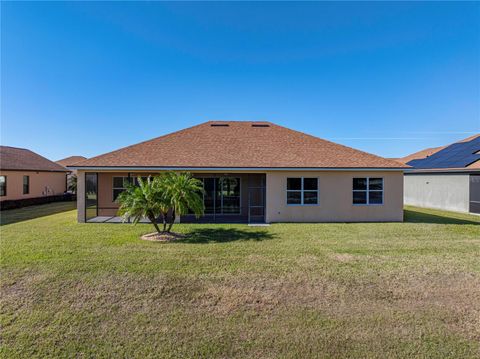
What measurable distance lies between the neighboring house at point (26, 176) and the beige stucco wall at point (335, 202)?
18.4 meters

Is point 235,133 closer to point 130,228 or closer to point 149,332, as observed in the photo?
point 130,228

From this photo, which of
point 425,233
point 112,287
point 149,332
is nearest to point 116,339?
point 149,332

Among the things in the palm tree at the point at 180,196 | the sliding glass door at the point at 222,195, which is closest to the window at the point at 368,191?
the sliding glass door at the point at 222,195

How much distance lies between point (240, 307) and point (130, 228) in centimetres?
852

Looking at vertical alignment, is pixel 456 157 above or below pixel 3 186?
above

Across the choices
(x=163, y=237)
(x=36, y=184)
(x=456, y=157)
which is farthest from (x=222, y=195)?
(x=456, y=157)

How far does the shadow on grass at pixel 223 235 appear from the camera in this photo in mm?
10003

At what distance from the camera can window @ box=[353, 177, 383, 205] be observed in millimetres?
14328

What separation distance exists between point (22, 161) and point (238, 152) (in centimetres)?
1912

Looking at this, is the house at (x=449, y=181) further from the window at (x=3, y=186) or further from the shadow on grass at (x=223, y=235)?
the window at (x=3, y=186)

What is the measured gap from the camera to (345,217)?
46.6 feet

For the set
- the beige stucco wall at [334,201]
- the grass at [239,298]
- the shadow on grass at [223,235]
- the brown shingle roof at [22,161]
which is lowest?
the grass at [239,298]

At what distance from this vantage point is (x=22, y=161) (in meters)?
22.7

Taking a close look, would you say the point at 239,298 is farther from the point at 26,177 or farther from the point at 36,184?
the point at 36,184
